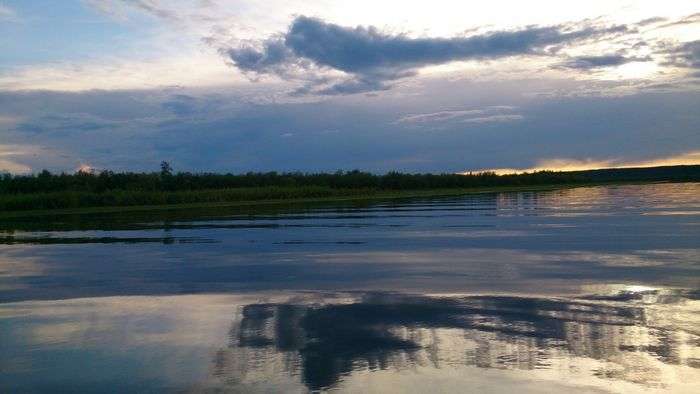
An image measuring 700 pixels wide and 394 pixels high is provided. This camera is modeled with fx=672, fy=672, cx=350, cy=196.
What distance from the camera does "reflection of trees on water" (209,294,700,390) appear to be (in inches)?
335

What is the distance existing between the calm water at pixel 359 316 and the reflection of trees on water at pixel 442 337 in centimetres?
4

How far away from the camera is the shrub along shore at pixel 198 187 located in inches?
2178

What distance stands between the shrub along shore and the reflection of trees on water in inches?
1857

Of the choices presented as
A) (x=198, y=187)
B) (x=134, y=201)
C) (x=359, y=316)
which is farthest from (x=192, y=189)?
(x=359, y=316)

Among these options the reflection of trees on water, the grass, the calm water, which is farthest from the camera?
the grass

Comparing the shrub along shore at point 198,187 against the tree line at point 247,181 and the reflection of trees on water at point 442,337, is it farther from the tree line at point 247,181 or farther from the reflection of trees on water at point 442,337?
the reflection of trees on water at point 442,337

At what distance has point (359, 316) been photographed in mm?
11516

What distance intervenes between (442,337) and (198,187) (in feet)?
241

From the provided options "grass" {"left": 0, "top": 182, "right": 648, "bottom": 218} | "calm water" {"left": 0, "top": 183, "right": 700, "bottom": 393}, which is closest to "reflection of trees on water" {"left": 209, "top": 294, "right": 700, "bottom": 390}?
"calm water" {"left": 0, "top": 183, "right": 700, "bottom": 393}

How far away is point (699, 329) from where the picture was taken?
397 inches

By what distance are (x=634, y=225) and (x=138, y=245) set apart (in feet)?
65.8

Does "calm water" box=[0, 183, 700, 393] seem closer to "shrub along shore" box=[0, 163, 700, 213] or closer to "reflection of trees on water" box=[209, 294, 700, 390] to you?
"reflection of trees on water" box=[209, 294, 700, 390]

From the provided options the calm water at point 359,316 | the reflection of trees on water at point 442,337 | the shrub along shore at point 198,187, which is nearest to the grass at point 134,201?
the shrub along shore at point 198,187

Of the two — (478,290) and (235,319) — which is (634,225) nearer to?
(478,290)
